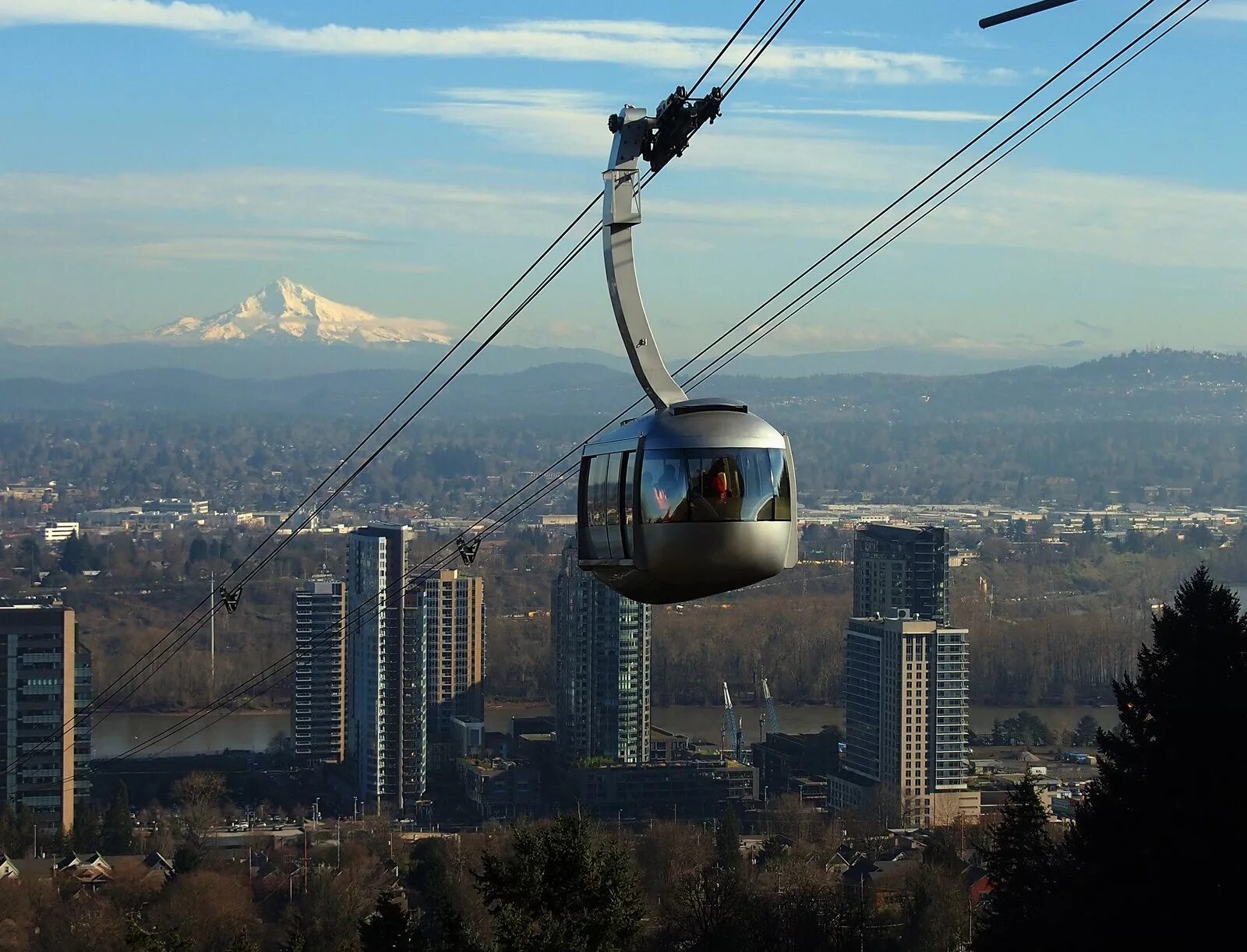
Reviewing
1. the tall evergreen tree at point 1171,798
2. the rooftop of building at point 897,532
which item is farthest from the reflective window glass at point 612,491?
the rooftop of building at point 897,532

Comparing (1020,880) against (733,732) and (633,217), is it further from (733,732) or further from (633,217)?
(733,732)

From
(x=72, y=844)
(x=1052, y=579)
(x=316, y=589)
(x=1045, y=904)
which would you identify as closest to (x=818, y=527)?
(x=1052, y=579)

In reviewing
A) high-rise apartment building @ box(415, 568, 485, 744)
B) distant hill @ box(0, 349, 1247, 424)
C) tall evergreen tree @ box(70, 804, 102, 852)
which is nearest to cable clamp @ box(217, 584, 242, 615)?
tall evergreen tree @ box(70, 804, 102, 852)

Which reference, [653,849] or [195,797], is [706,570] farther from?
[195,797]

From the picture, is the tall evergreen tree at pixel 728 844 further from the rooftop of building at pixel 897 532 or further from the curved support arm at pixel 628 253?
the rooftop of building at pixel 897 532

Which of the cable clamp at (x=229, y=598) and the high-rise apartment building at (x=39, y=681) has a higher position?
the cable clamp at (x=229, y=598)
